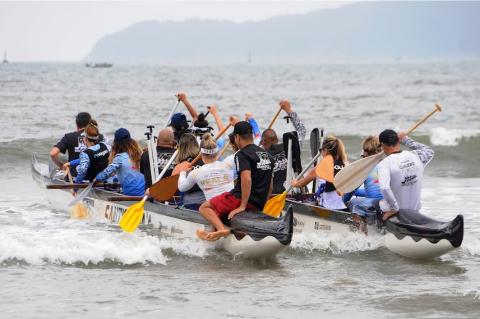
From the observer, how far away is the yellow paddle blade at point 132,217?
1245 centimetres

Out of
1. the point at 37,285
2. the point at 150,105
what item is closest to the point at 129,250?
the point at 37,285

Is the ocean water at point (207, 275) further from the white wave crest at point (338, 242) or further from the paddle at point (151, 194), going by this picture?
the paddle at point (151, 194)

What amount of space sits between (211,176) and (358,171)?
1.93 metres

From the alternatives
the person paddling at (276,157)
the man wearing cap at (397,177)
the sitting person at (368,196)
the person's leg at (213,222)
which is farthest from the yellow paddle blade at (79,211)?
the man wearing cap at (397,177)

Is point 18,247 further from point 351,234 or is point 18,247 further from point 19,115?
point 19,115

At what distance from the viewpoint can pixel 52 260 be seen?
11336 mm

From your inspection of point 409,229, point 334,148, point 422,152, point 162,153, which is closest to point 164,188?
point 162,153

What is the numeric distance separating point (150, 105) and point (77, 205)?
32.5 meters

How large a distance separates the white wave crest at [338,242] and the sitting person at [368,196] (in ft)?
0.53

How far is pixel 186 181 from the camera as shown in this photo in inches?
458

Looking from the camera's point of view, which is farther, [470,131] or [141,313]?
[470,131]

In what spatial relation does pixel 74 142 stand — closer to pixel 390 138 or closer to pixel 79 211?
pixel 79 211

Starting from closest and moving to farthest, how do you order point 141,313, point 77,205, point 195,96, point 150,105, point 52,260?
point 141,313 < point 52,260 < point 77,205 < point 150,105 < point 195,96

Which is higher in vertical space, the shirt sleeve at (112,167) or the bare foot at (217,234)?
the shirt sleeve at (112,167)
